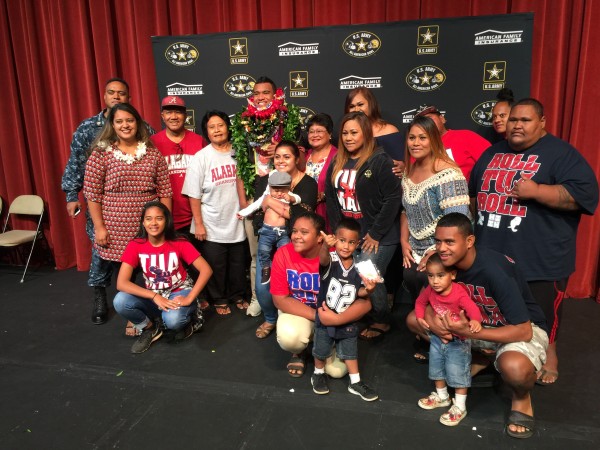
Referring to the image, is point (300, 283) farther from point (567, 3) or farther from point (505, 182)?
point (567, 3)

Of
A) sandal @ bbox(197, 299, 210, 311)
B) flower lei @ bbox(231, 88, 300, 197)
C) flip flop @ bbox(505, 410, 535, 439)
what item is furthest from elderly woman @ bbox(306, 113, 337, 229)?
flip flop @ bbox(505, 410, 535, 439)

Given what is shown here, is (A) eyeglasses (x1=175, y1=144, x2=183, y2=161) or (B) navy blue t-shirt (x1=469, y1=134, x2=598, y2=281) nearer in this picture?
(B) navy blue t-shirt (x1=469, y1=134, x2=598, y2=281)

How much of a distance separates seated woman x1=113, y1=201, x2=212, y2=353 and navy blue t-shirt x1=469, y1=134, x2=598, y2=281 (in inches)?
79.4

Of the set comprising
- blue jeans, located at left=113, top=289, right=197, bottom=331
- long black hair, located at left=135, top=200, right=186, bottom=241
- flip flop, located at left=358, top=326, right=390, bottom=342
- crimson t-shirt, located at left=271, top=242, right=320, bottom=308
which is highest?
long black hair, located at left=135, top=200, right=186, bottom=241

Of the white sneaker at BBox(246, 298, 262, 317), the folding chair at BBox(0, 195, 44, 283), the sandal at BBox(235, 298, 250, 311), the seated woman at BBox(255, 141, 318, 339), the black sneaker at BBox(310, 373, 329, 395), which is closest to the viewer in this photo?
the black sneaker at BBox(310, 373, 329, 395)

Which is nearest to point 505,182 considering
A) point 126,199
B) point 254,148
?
point 254,148

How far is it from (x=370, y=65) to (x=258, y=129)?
123 centimetres

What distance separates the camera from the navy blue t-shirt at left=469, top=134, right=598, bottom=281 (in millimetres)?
2531

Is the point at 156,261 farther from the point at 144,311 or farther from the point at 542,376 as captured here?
the point at 542,376

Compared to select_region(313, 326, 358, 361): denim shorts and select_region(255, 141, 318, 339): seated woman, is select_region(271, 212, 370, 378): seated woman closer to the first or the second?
select_region(313, 326, 358, 361): denim shorts

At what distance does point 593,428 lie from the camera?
233cm

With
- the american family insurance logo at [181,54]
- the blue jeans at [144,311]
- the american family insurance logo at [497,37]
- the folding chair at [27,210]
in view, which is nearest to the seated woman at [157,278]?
the blue jeans at [144,311]

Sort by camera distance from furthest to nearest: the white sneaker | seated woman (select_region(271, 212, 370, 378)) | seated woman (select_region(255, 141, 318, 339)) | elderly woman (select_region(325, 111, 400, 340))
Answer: the white sneaker
seated woman (select_region(255, 141, 318, 339))
elderly woman (select_region(325, 111, 400, 340))
seated woman (select_region(271, 212, 370, 378))

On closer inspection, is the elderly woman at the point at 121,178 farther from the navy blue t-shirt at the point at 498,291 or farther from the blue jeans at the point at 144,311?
the navy blue t-shirt at the point at 498,291
